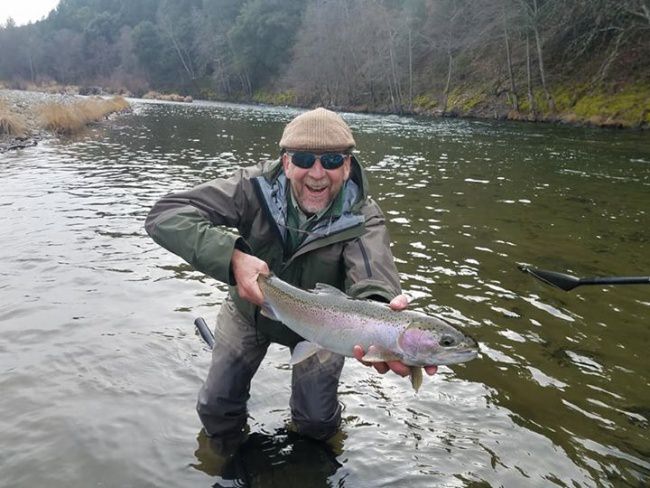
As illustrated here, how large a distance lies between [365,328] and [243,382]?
5.57 feet

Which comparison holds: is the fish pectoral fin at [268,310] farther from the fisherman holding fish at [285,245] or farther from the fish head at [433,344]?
the fish head at [433,344]

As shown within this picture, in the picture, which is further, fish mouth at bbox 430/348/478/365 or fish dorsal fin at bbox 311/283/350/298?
fish dorsal fin at bbox 311/283/350/298

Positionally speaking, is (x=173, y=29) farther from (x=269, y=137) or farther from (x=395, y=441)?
(x=395, y=441)

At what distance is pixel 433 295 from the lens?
786 centimetres

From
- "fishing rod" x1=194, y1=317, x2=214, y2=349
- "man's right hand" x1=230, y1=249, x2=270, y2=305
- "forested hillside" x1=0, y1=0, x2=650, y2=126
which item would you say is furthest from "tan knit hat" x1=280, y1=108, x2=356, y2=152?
"forested hillside" x1=0, y1=0, x2=650, y2=126

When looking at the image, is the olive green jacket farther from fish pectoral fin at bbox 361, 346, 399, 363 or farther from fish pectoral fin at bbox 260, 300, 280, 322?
fish pectoral fin at bbox 361, 346, 399, 363

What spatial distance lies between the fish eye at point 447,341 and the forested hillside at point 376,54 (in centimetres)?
3215

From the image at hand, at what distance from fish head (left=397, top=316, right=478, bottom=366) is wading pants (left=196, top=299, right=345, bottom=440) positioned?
1379 millimetres

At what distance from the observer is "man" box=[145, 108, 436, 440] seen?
3635mm

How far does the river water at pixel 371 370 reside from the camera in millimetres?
4367

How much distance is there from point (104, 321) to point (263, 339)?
349 centimetres

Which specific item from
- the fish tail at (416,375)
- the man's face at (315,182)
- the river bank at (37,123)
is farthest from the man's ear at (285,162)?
the river bank at (37,123)

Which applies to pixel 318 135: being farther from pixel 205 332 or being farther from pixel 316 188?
pixel 205 332

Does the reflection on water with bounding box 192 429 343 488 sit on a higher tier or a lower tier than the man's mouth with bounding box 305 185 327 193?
lower
